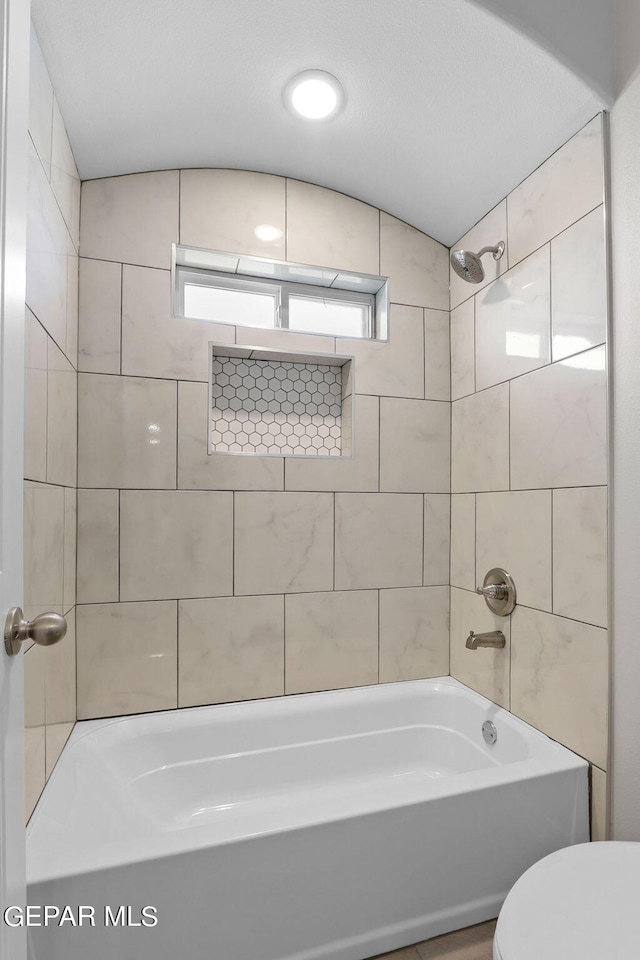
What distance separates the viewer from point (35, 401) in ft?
4.07

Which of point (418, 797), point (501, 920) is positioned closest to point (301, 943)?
point (418, 797)

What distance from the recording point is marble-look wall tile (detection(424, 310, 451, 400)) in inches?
86.7

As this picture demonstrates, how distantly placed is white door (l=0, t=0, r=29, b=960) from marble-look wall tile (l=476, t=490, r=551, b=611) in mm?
1498

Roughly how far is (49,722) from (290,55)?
199 centimetres

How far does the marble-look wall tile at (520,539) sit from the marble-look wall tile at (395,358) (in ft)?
1.85

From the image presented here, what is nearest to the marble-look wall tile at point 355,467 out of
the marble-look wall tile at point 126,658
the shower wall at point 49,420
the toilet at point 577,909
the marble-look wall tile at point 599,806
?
the marble-look wall tile at point 126,658

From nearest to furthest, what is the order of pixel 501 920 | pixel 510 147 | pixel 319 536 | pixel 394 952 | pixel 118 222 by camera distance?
pixel 501 920 → pixel 394 952 → pixel 510 147 → pixel 118 222 → pixel 319 536

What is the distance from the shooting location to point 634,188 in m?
1.40

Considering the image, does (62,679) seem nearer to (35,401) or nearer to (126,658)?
(126,658)

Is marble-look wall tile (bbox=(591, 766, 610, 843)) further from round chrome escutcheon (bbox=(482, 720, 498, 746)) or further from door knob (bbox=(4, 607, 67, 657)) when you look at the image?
door knob (bbox=(4, 607, 67, 657))

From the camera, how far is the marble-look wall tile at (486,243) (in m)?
1.90

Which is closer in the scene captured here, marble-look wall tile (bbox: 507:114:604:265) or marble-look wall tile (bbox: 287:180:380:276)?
marble-look wall tile (bbox: 507:114:604:265)

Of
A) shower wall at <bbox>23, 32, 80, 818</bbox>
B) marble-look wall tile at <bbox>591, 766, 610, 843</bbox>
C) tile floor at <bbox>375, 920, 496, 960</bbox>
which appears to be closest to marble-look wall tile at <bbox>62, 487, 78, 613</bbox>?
shower wall at <bbox>23, 32, 80, 818</bbox>

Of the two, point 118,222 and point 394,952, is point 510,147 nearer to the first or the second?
point 118,222
